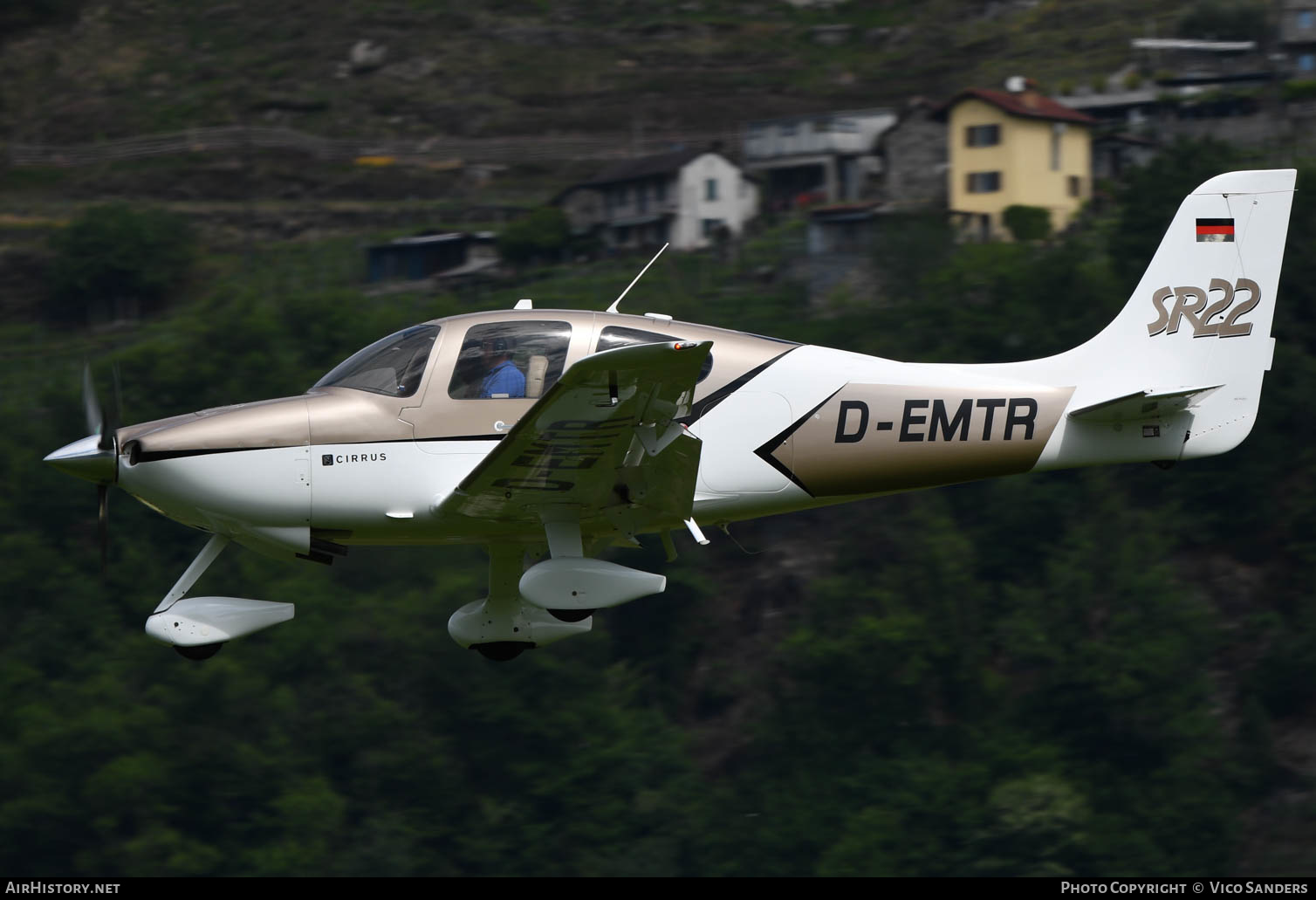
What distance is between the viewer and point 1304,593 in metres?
45.8

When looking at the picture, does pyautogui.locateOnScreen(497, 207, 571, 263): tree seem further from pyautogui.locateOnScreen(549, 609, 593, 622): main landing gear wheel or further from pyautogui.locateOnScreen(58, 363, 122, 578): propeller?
pyautogui.locateOnScreen(58, 363, 122, 578): propeller

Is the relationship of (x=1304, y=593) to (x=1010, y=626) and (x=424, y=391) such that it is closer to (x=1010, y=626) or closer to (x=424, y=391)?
(x=1010, y=626)

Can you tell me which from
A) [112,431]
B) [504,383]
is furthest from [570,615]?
[112,431]

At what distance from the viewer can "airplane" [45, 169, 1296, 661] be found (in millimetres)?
9984

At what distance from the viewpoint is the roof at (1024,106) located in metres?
59.1

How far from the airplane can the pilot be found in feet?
0.04

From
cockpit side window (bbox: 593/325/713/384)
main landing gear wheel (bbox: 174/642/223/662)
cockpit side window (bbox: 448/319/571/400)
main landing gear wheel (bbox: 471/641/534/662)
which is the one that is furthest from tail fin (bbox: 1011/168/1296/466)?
main landing gear wheel (bbox: 174/642/223/662)

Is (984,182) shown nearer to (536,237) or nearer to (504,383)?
(536,237)

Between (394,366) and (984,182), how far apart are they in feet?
175

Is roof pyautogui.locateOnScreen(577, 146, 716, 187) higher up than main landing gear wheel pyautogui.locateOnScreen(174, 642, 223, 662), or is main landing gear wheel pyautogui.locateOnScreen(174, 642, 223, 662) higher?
main landing gear wheel pyautogui.locateOnScreen(174, 642, 223, 662)

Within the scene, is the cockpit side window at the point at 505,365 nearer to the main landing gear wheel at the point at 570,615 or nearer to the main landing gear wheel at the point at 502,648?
the main landing gear wheel at the point at 570,615

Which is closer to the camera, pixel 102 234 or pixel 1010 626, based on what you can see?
pixel 1010 626

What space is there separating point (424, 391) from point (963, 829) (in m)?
29.0

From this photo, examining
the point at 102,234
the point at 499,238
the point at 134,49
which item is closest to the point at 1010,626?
the point at 499,238
